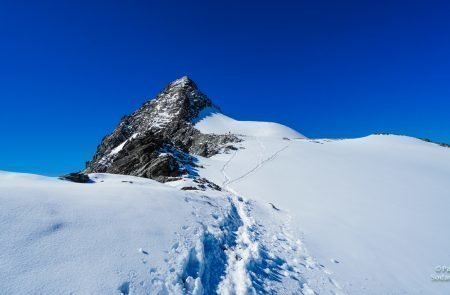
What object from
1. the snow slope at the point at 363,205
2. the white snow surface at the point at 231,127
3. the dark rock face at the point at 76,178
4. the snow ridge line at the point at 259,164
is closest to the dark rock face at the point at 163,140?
the white snow surface at the point at 231,127

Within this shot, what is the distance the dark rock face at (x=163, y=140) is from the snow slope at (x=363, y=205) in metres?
6.65

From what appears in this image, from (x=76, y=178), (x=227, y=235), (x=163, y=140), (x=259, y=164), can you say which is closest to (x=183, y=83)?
(x=163, y=140)

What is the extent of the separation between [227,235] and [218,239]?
4.06 ft

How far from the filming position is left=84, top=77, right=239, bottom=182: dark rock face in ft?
103

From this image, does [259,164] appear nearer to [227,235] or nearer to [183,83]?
[227,235]

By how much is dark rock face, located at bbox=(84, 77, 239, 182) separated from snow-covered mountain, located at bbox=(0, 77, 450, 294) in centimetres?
132

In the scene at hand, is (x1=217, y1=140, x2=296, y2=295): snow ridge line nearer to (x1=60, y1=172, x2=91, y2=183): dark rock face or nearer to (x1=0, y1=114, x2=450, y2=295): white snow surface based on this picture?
(x1=0, y1=114, x2=450, y2=295): white snow surface

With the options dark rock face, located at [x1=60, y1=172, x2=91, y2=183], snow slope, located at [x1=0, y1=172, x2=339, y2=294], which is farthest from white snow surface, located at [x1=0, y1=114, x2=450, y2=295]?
dark rock face, located at [x1=60, y1=172, x2=91, y2=183]

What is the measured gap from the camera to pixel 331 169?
3481 centimetres

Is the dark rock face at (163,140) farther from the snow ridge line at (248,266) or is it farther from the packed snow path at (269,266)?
the snow ridge line at (248,266)

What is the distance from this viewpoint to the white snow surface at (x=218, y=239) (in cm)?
678

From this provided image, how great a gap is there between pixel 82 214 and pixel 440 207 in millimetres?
25990

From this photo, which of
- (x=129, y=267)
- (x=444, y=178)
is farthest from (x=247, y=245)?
(x=444, y=178)

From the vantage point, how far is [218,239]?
37.9 feet
